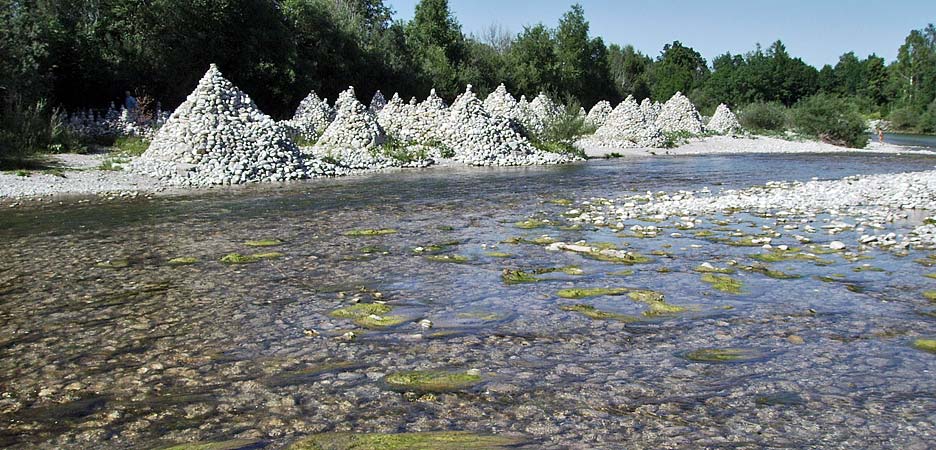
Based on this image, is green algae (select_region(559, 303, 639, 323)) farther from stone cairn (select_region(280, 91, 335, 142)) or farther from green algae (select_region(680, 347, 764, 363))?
stone cairn (select_region(280, 91, 335, 142))

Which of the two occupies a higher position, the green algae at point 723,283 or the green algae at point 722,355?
the green algae at point 723,283

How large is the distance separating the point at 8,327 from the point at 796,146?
41247 millimetres

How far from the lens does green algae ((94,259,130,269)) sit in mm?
8711

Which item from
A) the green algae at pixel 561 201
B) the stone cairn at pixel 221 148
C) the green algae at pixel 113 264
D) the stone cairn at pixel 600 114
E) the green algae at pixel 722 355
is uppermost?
the stone cairn at pixel 600 114

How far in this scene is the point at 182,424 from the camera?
13.6 feet

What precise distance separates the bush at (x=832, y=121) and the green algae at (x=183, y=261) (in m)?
44.0

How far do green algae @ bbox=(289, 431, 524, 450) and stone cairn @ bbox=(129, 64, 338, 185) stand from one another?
55.0 ft

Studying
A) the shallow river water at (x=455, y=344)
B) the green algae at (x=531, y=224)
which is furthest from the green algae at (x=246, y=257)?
the green algae at (x=531, y=224)

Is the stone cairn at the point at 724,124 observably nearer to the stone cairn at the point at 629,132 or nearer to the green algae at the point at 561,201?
the stone cairn at the point at 629,132

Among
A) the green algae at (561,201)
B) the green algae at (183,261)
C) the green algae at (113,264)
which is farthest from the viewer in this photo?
the green algae at (561,201)

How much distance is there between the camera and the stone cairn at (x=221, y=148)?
20156 millimetres

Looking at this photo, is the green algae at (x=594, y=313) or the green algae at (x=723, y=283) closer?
the green algae at (x=594, y=313)

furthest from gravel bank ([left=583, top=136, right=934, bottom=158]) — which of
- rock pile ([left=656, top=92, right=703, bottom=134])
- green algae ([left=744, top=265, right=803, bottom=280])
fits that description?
green algae ([left=744, top=265, right=803, bottom=280])

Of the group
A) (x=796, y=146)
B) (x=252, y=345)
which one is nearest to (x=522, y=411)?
(x=252, y=345)
